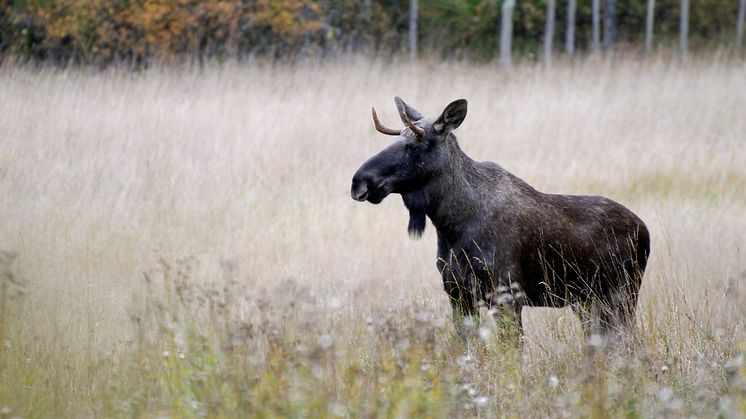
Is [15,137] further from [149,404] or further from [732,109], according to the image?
[732,109]

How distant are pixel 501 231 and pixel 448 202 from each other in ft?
1.14

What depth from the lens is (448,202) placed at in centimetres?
599

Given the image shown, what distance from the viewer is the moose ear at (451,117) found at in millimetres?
5785

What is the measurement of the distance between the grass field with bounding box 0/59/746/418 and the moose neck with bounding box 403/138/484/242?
53 cm

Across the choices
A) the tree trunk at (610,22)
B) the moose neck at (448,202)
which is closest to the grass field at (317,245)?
the moose neck at (448,202)

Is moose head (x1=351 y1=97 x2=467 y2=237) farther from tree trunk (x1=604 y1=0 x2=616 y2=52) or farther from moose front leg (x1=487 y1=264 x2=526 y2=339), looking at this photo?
tree trunk (x1=604 y1=0 x2=616 y2=52)

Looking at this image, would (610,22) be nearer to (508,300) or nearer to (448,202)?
(448,202)

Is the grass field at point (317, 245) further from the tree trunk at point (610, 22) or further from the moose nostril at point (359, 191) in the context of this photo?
the tree trunk at point (610, 22)

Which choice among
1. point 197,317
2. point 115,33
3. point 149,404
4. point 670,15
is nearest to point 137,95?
point 115,33

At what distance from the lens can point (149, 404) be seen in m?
4.73

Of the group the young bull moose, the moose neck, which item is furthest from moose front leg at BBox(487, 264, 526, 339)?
the moose neck

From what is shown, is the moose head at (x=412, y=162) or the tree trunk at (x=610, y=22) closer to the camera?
the moose head at (x=412, y=162)

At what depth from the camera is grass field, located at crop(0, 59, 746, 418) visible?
4805mm

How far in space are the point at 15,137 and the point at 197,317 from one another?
5.95 meters
